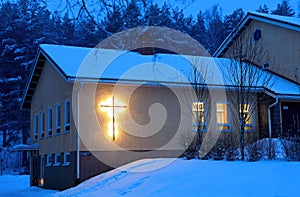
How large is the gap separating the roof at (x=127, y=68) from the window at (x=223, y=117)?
1.18 metres

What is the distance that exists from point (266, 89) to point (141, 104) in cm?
566

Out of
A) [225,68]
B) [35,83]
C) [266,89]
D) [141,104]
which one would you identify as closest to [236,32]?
[225,68]

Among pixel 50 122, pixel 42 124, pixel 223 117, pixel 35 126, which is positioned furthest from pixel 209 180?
pixel 35 126

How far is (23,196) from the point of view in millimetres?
19891

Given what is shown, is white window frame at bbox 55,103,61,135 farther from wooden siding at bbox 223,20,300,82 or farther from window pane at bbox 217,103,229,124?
wooden siding at bbox 223,20,300,82

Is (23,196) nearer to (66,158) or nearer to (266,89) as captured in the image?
(66,158)

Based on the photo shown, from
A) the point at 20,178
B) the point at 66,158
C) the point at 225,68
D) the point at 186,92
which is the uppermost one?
the point at 225,68

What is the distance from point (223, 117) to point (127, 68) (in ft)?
16.2

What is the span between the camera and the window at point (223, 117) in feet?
67.7

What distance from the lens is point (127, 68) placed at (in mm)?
20625

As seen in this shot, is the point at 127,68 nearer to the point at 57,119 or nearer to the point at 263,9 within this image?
the point at 57,119

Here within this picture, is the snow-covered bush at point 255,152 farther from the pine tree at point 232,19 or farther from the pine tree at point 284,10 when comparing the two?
the pine tree at point 284,10

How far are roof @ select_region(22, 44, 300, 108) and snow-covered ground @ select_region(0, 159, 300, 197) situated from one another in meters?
5.57

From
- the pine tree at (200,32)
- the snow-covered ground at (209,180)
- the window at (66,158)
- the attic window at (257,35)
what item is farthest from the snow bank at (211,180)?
the pine tree at (200,32)
